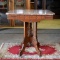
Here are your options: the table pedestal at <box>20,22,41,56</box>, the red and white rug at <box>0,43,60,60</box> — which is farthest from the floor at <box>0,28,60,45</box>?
the table pedestal at <box>20,22,41,56</box>

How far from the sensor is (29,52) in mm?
3008

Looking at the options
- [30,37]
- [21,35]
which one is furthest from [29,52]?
[21,35]

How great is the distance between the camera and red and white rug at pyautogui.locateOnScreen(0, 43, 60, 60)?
2789 mm

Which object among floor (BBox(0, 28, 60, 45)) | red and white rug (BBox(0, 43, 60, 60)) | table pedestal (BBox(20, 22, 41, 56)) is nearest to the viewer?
red and white rug (BBox(0, 43, 60, 60))

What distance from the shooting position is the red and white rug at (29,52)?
279cm

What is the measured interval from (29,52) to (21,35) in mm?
1320

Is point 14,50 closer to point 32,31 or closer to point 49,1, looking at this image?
point 32,31

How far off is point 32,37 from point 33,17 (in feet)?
1.54

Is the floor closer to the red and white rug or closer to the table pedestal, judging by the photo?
the red and white rug

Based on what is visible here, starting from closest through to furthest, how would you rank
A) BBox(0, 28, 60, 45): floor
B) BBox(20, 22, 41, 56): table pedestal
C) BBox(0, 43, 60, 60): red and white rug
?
BBox(0, 43, 60, 60): red and white rug
BBox(20, 22, 41, 56): table pedestal
BBox(0, 28, 60, 45): floor

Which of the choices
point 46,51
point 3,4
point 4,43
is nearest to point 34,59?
point 46,51

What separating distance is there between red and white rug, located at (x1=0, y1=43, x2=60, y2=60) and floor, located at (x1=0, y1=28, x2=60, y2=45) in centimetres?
35

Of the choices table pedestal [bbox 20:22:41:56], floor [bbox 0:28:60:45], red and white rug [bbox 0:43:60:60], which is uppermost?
table pedestal [bbox 20:22:41:56]

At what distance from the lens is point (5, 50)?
3111mm
